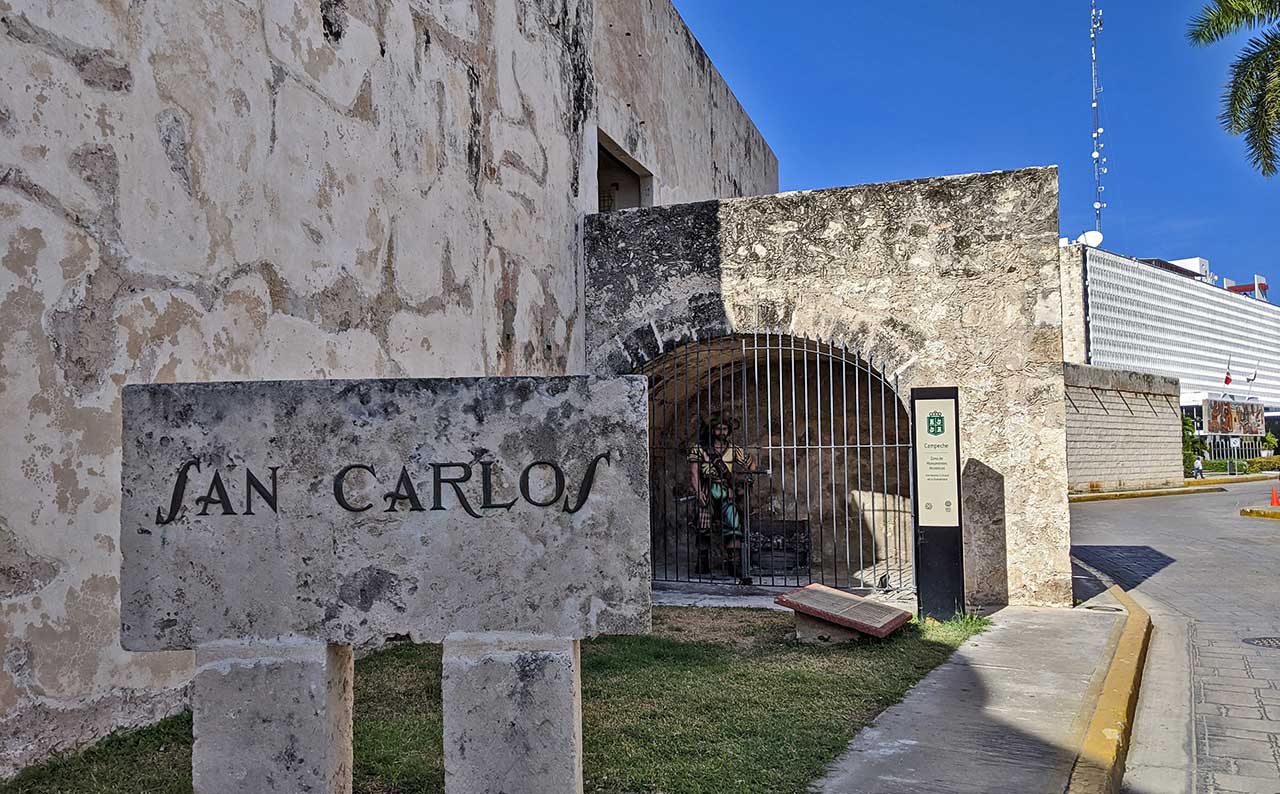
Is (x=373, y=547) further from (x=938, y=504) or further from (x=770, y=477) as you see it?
(x=770, y=477)

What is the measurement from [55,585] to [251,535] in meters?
1.57

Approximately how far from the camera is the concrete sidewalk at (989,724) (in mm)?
3270

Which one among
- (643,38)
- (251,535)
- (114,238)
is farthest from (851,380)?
(251,535)

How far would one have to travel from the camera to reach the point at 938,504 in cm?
634

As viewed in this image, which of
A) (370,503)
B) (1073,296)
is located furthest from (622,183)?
(1073,296)

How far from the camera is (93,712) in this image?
356 cm

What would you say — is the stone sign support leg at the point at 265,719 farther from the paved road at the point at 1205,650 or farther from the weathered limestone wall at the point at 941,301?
the weathered limestone wall at the point at 941,301

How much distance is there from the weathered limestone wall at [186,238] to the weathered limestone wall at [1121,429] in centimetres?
1618

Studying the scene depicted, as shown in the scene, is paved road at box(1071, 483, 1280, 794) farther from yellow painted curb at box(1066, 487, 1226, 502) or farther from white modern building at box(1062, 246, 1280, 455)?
white modern building at box(1062, 246, 1280, 455)

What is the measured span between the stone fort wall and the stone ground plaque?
4.36ft

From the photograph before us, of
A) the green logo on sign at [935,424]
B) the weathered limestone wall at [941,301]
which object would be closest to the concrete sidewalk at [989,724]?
the weathered limestone wall at [941,301]

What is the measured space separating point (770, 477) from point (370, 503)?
322 inches

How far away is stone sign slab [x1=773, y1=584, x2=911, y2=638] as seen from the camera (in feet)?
17.9

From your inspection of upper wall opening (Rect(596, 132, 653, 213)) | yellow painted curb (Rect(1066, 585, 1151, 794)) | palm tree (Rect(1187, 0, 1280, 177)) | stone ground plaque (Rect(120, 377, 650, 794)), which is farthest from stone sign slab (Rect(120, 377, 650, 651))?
palm tree (Rect(1187, 0, 1280, 177))
